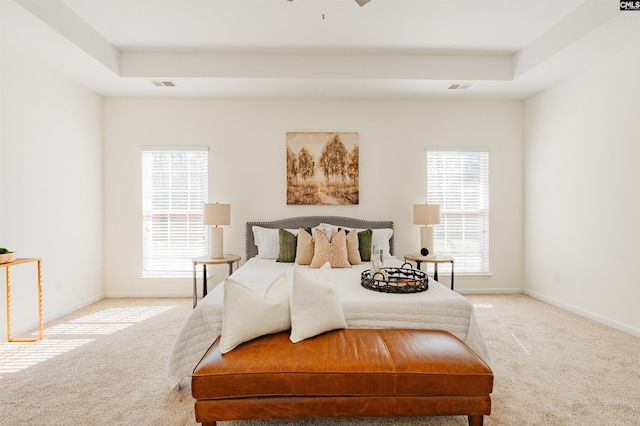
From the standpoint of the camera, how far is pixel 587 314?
3.91m

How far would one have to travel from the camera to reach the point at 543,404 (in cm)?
218

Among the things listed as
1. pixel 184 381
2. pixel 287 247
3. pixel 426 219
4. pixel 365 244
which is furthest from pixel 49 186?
pixel 426 219

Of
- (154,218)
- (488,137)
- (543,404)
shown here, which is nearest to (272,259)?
(154,218)

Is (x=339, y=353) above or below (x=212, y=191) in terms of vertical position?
below

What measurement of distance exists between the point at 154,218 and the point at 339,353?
3.98m

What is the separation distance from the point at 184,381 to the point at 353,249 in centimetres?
224

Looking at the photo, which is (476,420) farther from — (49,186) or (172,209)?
(49,186)

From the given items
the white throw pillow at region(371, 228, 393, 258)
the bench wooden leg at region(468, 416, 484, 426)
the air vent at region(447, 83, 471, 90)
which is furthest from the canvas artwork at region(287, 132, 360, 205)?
the bench wooden leg at region(468, 416, 484, 426)

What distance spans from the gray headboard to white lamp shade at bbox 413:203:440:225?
Result: 448 millimetres

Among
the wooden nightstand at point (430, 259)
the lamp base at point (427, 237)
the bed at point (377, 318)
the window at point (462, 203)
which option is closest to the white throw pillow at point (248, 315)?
the bed at point (377, 318)

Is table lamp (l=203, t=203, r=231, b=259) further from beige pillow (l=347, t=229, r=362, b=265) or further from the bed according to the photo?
the bed

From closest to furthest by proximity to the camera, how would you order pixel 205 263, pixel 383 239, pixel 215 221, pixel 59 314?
pixel 59 314 < pixel 205 263 < pixel 215 221 < pixel 383 239

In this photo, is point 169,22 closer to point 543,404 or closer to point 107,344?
point 107,344

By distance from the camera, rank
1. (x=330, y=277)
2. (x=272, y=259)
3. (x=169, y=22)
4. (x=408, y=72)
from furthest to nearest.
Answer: (x=272, y=259), (x=408, y=72), (x=169, y=22), (x=330, y=277)
